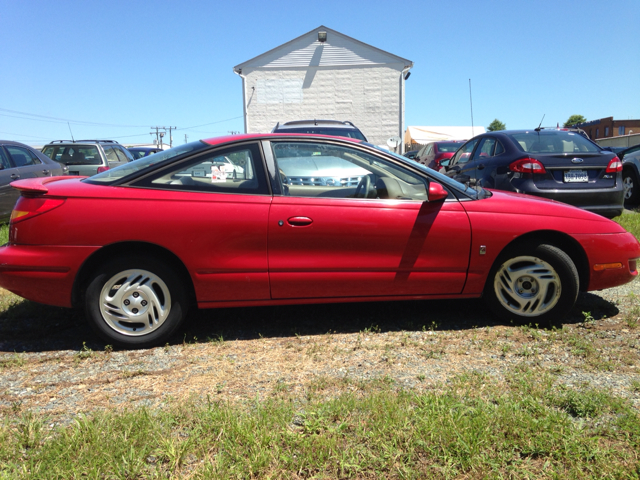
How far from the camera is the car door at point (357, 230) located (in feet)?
12.4

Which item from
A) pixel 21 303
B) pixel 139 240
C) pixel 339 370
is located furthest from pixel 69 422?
pixel 21 303

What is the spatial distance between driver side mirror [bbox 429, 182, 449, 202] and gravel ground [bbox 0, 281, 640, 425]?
3.41ft

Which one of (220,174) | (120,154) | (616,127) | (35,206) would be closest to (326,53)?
(120,154)

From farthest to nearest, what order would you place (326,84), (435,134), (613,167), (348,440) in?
(435,134) → (326,84) → (613,167) → (348,440)

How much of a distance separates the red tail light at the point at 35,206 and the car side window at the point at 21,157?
23.0ft

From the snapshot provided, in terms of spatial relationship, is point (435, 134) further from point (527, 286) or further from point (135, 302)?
point (135, 302)

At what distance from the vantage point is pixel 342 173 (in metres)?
4.15

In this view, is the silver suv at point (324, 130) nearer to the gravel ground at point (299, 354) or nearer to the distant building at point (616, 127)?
the gravel ground at point (299, 354)

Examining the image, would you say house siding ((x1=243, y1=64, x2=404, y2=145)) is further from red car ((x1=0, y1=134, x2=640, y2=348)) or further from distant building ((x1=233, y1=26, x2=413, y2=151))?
red car ((x1=0, y1=134, x2=640, y2=348))

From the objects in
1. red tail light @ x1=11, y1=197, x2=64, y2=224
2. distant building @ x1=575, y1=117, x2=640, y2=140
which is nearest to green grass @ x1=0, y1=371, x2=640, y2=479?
red tail light @ x1=11, y1=197, x2=64, y2=224

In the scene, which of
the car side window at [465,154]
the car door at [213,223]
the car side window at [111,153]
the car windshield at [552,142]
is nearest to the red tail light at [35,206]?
the car door at [213,223]

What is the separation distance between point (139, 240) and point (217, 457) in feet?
5.93

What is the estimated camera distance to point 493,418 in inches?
103

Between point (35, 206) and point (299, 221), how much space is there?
6.06 feet
